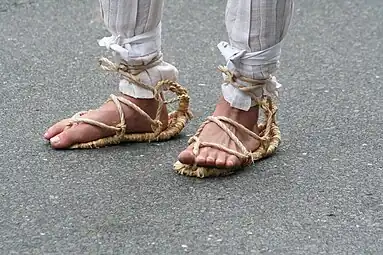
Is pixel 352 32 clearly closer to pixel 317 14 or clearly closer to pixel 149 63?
pixel 317 14

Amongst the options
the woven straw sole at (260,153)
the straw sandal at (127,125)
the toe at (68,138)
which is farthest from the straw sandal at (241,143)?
the toe at (68,138)

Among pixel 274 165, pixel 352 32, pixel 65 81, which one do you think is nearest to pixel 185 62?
pixel 65 81

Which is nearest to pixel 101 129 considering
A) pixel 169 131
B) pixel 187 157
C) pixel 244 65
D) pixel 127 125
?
pixel 127 125

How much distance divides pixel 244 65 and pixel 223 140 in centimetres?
19

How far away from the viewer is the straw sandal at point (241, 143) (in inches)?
102

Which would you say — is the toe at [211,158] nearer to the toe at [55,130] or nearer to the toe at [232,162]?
the toe at [232,162]

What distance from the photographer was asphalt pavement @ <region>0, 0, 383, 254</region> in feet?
7.49

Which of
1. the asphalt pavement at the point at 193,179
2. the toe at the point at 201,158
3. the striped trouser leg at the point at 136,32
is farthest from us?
the striped trouser leg at the point at 136,32

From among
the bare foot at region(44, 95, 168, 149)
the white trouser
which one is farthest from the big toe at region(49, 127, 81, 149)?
the white trouser

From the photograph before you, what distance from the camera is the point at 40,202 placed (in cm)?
246

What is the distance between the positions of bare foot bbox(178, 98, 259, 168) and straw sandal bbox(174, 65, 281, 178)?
0.4 inches

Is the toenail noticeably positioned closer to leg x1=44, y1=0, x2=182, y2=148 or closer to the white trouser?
leg x1=44, y1=0, x2=182, y2=148

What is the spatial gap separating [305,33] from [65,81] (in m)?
1.04

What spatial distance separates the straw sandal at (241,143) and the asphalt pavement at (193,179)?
0.02 meters
